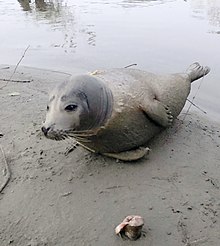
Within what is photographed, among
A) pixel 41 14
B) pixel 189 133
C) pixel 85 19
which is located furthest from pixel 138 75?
pixel 41 14

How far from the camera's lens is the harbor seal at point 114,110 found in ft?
10.4

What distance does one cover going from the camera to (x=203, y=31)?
25.7 feet

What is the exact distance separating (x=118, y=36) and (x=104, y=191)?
16.0ft

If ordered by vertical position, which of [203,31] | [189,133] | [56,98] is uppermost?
[56,98]

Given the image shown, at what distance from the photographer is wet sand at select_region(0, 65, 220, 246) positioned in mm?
2877

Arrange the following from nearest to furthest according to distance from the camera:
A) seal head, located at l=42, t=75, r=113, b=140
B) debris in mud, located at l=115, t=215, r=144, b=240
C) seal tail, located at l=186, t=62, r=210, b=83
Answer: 1. debris in mud, located at l=115, t=215, r=144, b=240
2. seal head, located at l=42, t=75, r=113, b=140
3. seal tail, located at l=186, t=62, r=210, b=83

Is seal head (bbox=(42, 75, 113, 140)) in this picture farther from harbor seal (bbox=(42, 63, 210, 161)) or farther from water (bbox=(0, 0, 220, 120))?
water (bbox=(0, 0, 220, 120))

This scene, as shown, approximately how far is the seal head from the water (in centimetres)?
187

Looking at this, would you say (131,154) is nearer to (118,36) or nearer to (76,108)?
(76,108)

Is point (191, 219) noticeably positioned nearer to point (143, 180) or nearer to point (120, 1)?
point (143, 180)

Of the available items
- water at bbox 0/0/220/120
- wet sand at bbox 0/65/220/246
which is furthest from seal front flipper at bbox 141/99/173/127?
water at bbox 0/0/220/120

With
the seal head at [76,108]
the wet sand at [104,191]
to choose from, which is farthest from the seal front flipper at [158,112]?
the seal head at [76,108]

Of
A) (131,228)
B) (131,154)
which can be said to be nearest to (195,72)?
(131,154)

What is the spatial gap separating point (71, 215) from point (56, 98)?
82cm
